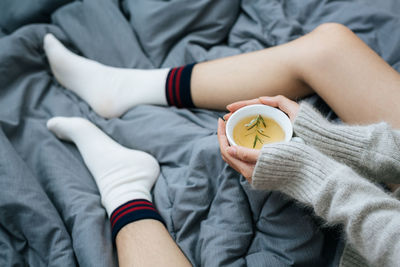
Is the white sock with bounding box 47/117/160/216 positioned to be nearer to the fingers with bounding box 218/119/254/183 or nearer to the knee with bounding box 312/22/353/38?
the fingers with bounding box 218/119/254/183

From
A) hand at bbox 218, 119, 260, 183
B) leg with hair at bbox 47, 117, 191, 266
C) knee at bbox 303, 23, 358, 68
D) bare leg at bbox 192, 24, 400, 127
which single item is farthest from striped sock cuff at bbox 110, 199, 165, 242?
knee at bbox 303, 23, 358, 68

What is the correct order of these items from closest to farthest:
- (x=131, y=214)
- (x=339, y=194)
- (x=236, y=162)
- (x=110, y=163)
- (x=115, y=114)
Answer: (x=339, y=194) < (x=236, y=162) < (x=131, y=214) < (x=110, y=163) < (x=115, y=114)

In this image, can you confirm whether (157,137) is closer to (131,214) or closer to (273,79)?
(131,214)

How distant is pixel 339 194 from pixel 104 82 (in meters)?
0.79

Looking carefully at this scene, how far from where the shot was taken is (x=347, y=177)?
57 cm

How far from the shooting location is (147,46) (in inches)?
44.4

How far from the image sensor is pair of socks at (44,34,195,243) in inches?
32.4

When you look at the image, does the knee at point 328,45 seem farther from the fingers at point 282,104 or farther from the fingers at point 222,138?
the fingers at point 222,138

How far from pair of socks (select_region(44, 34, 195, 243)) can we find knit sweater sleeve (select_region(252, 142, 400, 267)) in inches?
13.2

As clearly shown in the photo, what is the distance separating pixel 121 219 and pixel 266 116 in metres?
0.42

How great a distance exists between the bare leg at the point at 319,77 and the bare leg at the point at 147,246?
40 cm

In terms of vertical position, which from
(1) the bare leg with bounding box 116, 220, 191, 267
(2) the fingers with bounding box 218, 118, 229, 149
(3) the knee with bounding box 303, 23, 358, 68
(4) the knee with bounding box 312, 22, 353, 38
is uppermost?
(4) the knee with bounding box 312, 22, 353, 38

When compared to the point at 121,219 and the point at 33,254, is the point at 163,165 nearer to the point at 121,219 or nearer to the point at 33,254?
the point at 121,219

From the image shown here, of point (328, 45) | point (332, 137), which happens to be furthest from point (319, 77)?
point (332, 137)
